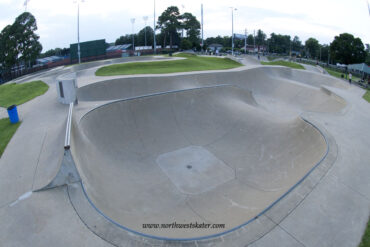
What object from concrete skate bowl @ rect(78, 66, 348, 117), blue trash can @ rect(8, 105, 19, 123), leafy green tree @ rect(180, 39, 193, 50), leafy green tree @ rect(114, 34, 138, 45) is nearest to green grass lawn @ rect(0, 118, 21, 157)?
blue trash can @ rect(8, 105, 19, 123)

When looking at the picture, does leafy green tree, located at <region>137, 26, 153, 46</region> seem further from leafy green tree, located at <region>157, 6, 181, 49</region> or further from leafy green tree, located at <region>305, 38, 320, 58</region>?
leafy green tree, located at <region>305, 38, 320, 58</region>

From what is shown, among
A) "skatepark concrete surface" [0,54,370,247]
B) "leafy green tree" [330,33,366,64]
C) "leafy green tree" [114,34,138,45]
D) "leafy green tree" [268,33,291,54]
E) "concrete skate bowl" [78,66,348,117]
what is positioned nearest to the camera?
"skatepark concrete surface" [0,54,370,247]

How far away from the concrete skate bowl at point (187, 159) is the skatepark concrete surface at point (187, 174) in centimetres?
5

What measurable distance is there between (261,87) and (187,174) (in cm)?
1728

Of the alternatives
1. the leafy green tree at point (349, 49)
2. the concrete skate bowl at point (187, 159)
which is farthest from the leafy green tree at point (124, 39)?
the concrete skate bowl at point (187, 159)

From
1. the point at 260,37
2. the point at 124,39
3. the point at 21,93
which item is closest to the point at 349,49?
the point at 21,93

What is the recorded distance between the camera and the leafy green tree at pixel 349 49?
43688 millimetres

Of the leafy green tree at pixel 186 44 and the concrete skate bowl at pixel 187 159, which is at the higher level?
the leafy green tree at pixel 186 44

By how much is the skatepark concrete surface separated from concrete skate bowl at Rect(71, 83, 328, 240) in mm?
53

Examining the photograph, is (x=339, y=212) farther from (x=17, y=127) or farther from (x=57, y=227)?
(x=17, y=127)

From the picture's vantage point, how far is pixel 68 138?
21.6 ft

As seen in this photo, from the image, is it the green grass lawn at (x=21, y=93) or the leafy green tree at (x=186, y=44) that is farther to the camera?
the leafy green tree at (x=186, y=44)

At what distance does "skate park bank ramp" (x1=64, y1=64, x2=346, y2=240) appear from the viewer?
6562mm

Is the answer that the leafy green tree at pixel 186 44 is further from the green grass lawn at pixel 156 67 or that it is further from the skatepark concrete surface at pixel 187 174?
the skatepark concrete surface at pixel 187 174
